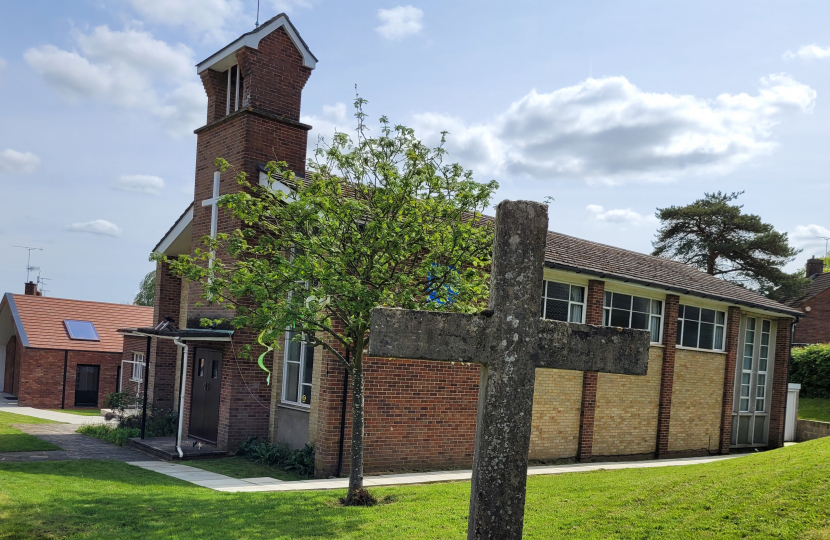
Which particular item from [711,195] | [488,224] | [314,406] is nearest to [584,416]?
[314,406]

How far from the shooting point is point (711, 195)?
42.2 metres

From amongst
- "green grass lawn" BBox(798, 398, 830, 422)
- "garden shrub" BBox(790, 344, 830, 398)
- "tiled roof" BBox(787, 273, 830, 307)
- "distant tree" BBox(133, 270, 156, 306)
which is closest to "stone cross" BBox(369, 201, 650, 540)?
"green grass lawn" BBox(798, 398, 830, 422)

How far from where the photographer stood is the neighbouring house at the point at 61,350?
2877 cm

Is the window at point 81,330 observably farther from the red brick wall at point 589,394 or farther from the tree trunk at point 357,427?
the tree trunk at point 357,427

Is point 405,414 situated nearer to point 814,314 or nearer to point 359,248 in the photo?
point 359,248

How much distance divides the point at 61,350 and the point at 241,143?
18.9 metres

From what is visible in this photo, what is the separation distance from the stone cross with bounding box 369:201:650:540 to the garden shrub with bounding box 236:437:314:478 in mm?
9049

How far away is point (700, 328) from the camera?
64.7 feet

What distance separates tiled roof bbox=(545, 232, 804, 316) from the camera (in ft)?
54.2

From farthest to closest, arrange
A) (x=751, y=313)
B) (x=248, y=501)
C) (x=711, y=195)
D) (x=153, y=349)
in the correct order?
(x=711, y=195)
(x=751, y=313)
(x=153, y=349)
(x=248, y=501)

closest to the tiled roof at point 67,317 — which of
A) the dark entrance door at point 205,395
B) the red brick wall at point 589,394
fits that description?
the dark entrance door at point 205,395

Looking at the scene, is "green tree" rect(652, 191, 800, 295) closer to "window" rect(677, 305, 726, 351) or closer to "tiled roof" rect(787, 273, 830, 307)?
"tiled roof" rect(787, 273, 830, 307)

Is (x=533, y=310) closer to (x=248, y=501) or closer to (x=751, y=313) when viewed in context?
(x=248, y=501)

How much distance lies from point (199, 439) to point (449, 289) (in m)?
8.84
